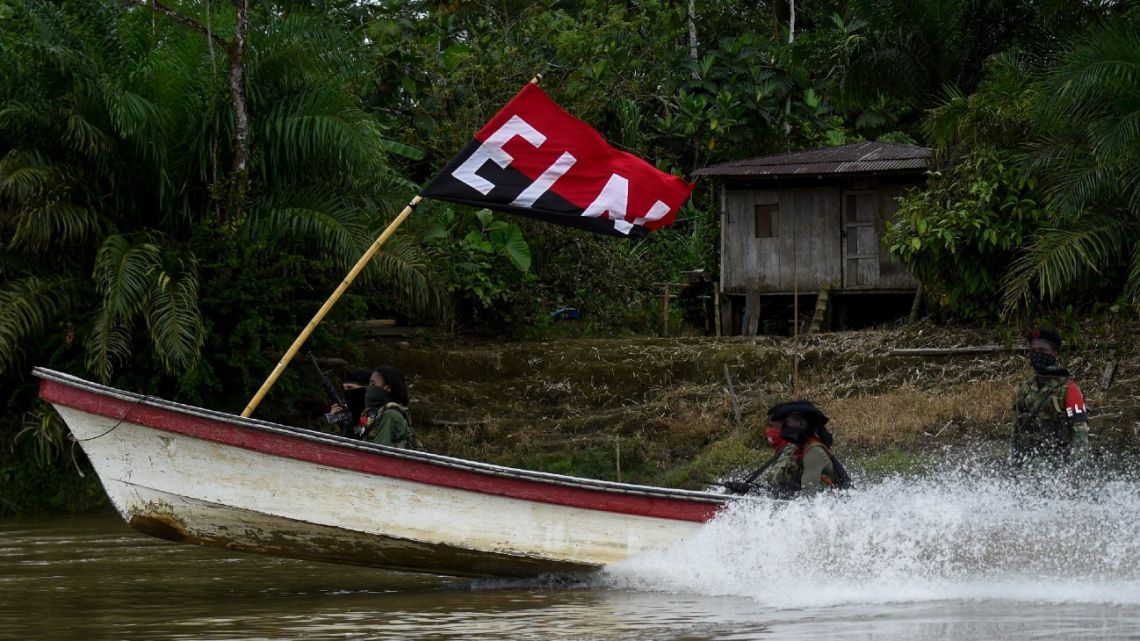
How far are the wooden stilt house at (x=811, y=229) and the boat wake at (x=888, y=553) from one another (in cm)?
1164

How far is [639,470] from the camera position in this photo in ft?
53.2

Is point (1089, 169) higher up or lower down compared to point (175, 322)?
higher up

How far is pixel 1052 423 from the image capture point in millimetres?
10523

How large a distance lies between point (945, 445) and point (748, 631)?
24.6ft

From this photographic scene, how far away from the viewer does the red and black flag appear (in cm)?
1006

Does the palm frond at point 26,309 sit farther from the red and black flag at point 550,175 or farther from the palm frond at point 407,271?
the red and black flag at point 550,175

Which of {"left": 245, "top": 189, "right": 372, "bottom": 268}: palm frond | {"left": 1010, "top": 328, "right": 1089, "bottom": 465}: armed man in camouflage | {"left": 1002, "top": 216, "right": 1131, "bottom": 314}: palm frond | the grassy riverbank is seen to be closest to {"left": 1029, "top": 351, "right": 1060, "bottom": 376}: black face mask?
{"left": 1010, "top": 328, "right": 1089, "bottom": 465}: armed man in camouflage

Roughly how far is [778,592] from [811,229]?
43.1 ft

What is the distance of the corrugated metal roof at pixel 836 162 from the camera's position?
20969 millimetres

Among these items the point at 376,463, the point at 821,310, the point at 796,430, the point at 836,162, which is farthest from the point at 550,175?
the point at 836,162

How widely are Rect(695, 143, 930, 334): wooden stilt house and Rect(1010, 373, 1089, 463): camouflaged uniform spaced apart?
1048 cm

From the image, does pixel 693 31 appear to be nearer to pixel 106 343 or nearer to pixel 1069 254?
pixel 1069 254

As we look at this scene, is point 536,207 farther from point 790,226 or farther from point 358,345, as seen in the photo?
point 790,226

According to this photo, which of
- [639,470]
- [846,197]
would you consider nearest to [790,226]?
[846,197]
